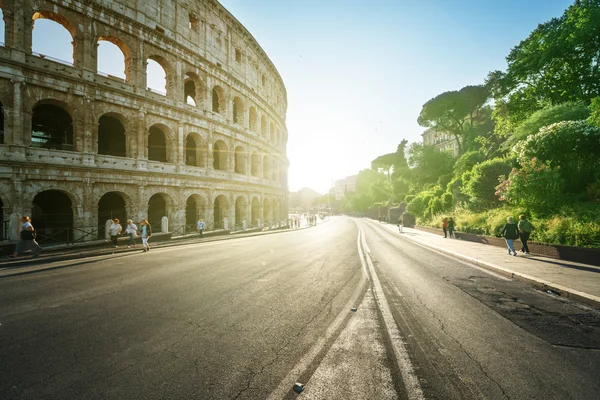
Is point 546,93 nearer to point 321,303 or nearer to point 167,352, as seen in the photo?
point 321,303

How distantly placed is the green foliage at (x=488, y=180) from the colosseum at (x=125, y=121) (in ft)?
68.6

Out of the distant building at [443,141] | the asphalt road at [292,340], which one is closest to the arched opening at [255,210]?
the asphalt road at [292,340]

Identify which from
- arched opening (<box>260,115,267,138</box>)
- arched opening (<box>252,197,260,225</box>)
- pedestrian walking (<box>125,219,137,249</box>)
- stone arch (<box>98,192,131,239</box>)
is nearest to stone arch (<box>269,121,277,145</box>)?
arched opening (<box>260,115,267,138</box>)

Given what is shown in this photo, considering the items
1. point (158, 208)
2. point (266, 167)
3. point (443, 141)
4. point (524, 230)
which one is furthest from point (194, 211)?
point (443, 141)

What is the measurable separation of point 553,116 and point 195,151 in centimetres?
2712

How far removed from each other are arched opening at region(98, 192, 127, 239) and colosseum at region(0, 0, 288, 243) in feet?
0.22

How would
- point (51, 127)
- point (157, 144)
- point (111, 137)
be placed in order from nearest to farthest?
point (51, 127) → point (111, 137) → point (157, 144)

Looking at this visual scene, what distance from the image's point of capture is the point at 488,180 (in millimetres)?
18141

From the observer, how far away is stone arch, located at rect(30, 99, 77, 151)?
16906 millimetres

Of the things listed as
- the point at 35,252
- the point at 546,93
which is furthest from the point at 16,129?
the point at 546,93

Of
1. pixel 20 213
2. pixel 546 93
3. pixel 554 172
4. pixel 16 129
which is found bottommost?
pixel 20 213

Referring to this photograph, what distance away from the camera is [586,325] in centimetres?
416

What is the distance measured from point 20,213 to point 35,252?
5.62 m

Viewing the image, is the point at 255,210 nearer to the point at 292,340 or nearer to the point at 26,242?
the point at 26,242
